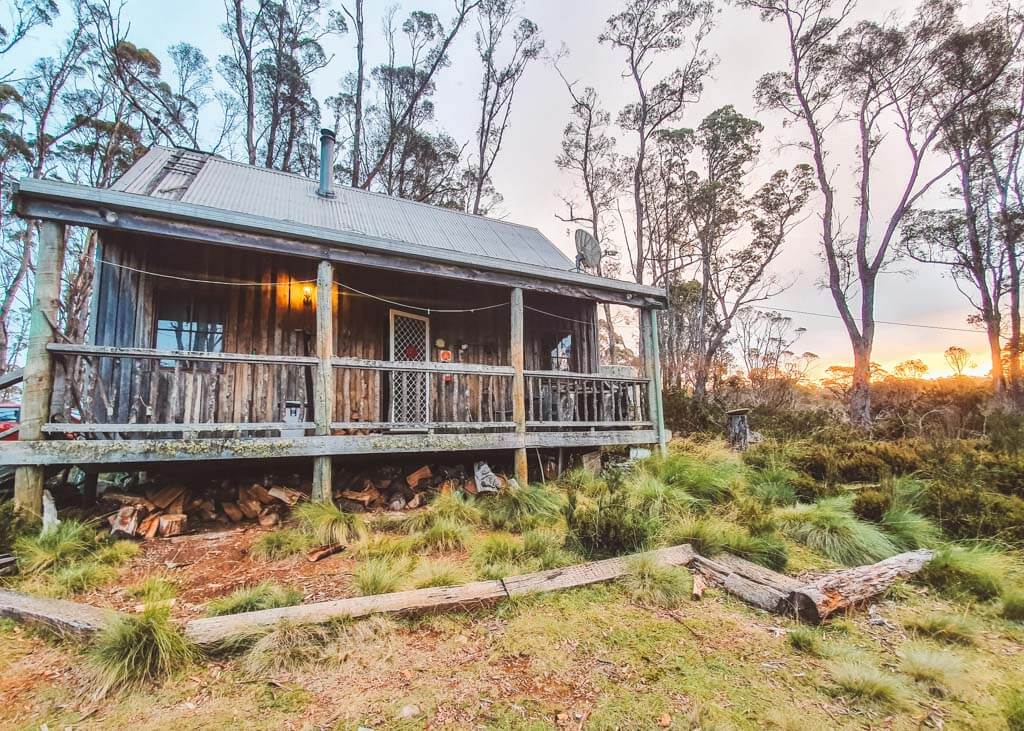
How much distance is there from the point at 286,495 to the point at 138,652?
3.22 metres

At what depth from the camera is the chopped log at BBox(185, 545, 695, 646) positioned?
8.77 feet

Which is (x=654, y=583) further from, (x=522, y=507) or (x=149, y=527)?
(x=149, y=527)

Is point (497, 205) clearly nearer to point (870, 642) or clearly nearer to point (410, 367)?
point (410, 367)

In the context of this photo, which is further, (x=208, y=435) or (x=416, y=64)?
(x=416, y=64)

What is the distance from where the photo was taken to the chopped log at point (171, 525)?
15.3 ft

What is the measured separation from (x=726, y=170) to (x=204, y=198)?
1957cm

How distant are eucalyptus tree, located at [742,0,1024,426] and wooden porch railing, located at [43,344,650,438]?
11.6m

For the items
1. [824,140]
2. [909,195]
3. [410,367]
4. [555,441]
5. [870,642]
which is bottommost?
[870,642]

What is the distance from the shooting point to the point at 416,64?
68.6 feet

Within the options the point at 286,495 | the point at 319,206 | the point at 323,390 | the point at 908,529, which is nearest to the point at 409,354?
the point at 323,390

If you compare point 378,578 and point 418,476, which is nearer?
point 378,578

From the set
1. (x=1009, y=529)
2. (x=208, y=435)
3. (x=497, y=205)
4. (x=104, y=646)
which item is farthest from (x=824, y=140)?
(x=104, y=646)

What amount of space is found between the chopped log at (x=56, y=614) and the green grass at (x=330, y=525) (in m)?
1.72

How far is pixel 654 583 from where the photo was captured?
3.51 m
